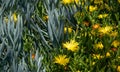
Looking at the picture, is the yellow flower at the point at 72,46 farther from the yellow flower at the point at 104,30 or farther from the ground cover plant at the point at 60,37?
the yellow flower at the point at 104,30

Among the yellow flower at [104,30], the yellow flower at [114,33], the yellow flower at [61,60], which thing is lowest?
the yellow flower at [61,60]

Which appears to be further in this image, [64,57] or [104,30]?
[104,30]

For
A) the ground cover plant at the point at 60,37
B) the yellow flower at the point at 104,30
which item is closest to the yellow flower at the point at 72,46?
the ground cover plant at the point at 60,37

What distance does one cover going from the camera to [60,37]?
5.87 feet

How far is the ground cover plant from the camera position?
158 cm

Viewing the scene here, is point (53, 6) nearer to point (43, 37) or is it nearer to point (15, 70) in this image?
point (43, 37)

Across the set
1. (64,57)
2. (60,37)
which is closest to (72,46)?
(64,57)

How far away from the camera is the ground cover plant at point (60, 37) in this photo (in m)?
1.58

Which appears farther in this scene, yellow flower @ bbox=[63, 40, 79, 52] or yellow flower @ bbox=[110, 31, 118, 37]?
yellow flower @ bbox=[110, 31, 118, 37]

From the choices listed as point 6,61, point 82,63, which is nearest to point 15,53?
point 6,61

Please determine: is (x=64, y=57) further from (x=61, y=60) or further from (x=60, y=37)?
(x=60, y=37)

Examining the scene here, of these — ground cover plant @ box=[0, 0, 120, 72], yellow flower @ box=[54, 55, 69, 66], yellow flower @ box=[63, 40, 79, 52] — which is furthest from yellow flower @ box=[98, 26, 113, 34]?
yellow flower @ box=[54, 55, 69, 66]

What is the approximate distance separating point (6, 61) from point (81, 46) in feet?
1.31

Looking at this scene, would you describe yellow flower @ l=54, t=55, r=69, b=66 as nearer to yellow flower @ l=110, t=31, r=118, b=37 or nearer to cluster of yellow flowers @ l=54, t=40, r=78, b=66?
cluster of yellow flowers @ l=54, t=40, r=78, b=66
